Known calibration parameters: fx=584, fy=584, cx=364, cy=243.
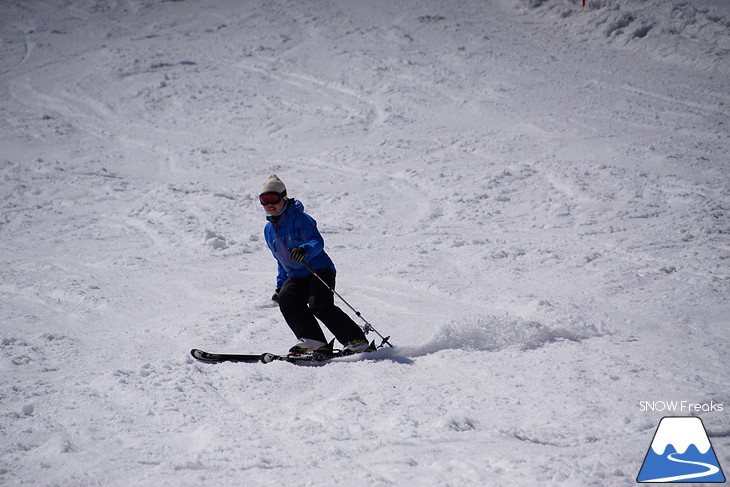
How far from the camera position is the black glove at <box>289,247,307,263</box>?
14.9 feet

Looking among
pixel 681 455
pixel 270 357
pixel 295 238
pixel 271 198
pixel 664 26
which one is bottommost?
pixel 681 455

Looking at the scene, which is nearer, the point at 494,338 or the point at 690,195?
the point at 494,338

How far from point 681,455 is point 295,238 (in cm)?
307

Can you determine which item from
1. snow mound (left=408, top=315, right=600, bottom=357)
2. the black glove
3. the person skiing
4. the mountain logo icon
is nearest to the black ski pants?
the person skiing

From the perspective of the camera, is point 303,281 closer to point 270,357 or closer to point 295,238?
point 295,238

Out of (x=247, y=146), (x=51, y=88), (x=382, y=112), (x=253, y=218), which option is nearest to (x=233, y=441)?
(x=253, y=218)

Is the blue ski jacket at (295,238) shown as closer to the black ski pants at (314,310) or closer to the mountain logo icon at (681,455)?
the black ski pants at (314,310)

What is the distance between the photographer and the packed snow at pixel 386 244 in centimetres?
331

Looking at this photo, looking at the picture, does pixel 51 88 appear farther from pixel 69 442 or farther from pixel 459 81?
pixel 69 442

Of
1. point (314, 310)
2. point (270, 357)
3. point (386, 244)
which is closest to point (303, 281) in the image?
point (314, 310)

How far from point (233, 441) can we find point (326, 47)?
51.7 feet

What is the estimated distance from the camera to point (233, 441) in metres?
3.32

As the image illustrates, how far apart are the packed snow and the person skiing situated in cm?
41

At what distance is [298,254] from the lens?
4.56 m
